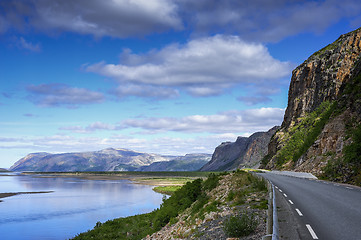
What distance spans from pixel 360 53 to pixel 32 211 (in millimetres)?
90541

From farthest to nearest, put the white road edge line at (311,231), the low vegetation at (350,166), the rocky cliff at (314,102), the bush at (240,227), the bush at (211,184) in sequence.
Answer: the rocky cliff at (314,102) < the low vegetation at (350,166) < the bush at (211,184) < the bush at (240,227) < the white road edge line at (311,231)

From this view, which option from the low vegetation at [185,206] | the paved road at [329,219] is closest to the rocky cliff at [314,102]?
the low vegetation at [185,206]

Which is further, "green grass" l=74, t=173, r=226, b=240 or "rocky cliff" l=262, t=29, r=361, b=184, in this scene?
"rocky cliff" l=262, t=29, r=361, b=184

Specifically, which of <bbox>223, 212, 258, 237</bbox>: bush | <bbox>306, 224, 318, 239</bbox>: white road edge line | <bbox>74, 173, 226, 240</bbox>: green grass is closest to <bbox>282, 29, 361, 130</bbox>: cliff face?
<bbox>74, 173, 226, 240</bbox>: green grass

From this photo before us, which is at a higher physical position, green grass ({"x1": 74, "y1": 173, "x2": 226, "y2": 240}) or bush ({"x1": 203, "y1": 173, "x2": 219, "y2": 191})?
bush ({"x1": 203, "y1": 173, "x2": 219, "y2": 191})

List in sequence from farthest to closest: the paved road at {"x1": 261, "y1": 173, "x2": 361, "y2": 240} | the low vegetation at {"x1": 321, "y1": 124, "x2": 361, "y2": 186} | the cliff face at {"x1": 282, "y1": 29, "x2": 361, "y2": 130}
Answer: the cliff face at {"x1": 282, "y1": 29, "x2": 361, "y2": 130} < the low vegetation at {"x1": 321, "y1": 124, "x2": 361, "y2": 186} < the paved road at {"x1": 261, "y1": 173, "x2": 361, "y2": 240}

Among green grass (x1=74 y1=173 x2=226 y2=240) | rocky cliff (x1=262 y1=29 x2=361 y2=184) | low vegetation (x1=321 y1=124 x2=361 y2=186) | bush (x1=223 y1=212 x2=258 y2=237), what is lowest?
green grass (x1=74 y1=173 x2=226 y2=240)

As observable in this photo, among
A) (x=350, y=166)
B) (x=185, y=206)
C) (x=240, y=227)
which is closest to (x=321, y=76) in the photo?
(x=350, y=166)

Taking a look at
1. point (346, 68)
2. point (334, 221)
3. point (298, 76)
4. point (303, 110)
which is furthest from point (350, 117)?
point (298, 76)

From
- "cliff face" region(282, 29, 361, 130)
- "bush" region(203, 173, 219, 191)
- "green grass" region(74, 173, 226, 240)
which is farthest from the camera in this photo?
"cliff face" region(282, 29, 361, 130)

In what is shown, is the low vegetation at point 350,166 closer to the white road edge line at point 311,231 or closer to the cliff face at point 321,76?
the white road edge line at point 311,231

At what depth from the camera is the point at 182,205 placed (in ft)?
96.8

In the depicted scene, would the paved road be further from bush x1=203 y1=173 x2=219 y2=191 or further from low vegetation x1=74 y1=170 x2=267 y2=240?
bush x1=203 y1=173 x2=219 y2=191

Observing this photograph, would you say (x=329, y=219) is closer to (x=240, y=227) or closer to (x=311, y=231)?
(x=311, y=231)
